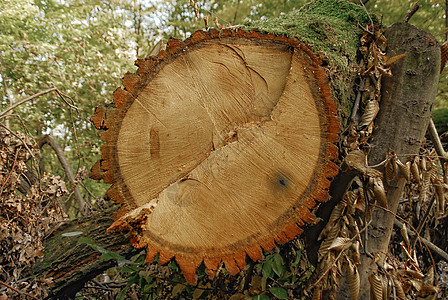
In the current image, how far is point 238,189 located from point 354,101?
82cm

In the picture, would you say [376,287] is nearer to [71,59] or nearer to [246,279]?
[246,279]

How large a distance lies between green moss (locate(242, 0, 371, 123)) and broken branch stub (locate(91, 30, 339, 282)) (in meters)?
A: 0.22

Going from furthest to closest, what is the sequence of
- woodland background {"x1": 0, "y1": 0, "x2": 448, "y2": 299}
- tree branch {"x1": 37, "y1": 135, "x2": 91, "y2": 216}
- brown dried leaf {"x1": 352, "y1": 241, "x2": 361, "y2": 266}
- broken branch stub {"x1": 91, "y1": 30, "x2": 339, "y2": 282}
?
1. woodland background {"x1": 0, "y1": 0, "x2": 448, "y2": 299}
2. tree branch {"x1": 37, "y1": 135, "x2": 91, "y2": 216}
3. brown dried leaf {"x1": 352, "y1": 241, "x2": 361, "y2": 266}
4. broken branch stub {"x1": 91, "y1": 30, "x2": 339, "y2": 282}

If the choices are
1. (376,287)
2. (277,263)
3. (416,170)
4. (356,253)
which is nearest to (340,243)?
(356,253)

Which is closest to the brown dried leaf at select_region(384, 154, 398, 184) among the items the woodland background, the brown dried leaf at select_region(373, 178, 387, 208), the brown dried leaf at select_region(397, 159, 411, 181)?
the brown dried leaf at select_region(397, 159, 411, 181)

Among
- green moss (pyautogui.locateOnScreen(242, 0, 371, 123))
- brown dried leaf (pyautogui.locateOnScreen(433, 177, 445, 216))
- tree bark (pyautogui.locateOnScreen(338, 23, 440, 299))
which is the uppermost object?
green moss (pyautogui.locateOnScreen(242, 0, 371, 123))

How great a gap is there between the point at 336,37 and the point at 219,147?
3.06 feet

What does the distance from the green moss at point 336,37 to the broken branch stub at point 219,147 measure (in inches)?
8.6

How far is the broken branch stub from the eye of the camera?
49.0 inches

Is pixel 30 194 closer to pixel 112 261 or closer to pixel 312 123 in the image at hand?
pixel 112 261

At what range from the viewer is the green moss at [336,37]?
4.74 feet

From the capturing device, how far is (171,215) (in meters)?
1.26

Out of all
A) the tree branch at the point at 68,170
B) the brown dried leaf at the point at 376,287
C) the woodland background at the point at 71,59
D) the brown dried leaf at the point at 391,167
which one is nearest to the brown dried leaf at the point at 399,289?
the brown dried leaf at the point at 376,287

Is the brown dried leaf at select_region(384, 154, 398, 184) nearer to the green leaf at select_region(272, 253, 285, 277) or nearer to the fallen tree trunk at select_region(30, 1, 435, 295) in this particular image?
the fallen tree trunk at select_region(30, 1, 435, 295)
